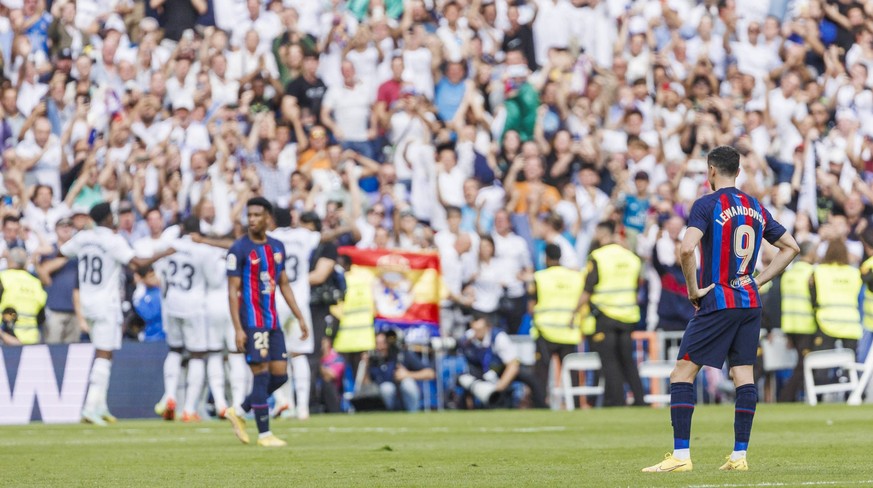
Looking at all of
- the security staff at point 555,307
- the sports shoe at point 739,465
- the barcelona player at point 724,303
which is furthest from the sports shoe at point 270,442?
the security staff at point 555,307

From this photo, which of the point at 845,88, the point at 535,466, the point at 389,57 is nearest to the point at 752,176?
the point at 845,88

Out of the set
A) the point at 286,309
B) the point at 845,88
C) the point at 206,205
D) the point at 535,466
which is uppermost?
the point at 845,88

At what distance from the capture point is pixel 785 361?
24312mm

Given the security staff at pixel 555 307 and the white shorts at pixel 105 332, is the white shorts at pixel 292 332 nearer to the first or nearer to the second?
the white shorts at pixel 105 332

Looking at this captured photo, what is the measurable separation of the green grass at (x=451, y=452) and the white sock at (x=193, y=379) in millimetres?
620

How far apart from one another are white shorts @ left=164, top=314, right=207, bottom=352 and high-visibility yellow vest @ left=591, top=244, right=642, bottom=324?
17.8ft

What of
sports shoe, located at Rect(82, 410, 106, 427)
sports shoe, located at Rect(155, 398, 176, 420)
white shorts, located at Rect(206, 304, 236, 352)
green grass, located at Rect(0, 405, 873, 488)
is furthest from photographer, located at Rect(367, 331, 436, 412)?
sports shoe, located at Rect(82, 410, 106, 427)

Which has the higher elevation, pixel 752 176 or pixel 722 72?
pixel 722 72

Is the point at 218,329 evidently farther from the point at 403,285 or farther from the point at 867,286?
the point at 867,286

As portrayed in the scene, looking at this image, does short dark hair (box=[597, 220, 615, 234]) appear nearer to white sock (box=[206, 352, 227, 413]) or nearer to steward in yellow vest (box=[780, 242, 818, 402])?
steward in yellow vest (box=[780, 242, 818, 402])

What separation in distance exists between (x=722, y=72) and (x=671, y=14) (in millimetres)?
1360

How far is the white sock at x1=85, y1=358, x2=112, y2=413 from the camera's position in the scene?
20.6m

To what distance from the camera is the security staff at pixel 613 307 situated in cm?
2266

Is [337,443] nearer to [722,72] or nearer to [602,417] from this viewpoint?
[602,417]
